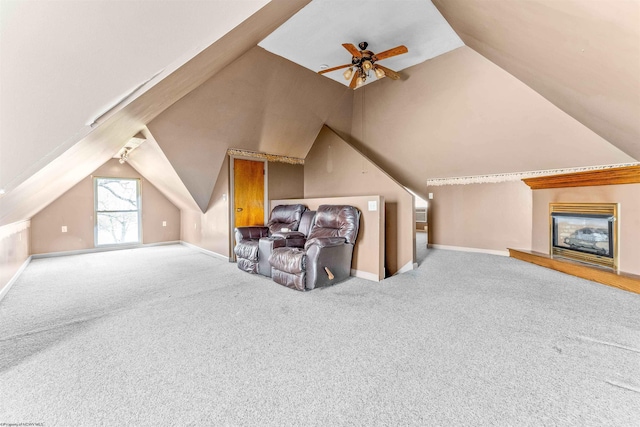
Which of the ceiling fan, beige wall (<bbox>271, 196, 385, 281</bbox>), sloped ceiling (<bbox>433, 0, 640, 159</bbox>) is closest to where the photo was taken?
sloped ceiling (<bbox>433, 0, 640, 159</bbox>)

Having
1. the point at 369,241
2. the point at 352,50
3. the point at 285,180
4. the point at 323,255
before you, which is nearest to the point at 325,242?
the point at 323,255

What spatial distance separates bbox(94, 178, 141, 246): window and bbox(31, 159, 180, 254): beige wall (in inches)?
5.1

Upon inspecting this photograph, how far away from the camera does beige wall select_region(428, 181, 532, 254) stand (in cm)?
516

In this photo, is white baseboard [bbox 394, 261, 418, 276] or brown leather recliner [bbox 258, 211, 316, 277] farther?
white baseboard [bbox 394, 261, 418, 276]

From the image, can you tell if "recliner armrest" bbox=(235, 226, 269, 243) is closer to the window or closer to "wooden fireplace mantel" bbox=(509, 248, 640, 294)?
the window

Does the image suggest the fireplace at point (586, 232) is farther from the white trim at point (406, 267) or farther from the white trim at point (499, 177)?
the white trim at point (406, 267)

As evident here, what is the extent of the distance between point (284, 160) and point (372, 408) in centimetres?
507

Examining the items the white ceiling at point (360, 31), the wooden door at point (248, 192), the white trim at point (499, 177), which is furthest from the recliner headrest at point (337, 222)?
the white trim at point (499, 177)

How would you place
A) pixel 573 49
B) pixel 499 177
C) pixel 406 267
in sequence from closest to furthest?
pixel 573 49 < pixel 406 267 < pixel 499 177

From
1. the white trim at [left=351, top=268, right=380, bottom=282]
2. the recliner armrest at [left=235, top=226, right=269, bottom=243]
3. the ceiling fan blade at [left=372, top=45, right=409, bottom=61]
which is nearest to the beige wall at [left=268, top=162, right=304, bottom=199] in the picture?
the recliner armrest at [left=235, top=226, right=269, bottom=243]

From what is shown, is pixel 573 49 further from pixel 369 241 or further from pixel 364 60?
pixel 369 241

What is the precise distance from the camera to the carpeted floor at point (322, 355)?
132 cm

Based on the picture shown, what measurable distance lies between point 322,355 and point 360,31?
3.73 meters

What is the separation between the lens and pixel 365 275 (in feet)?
12.1
